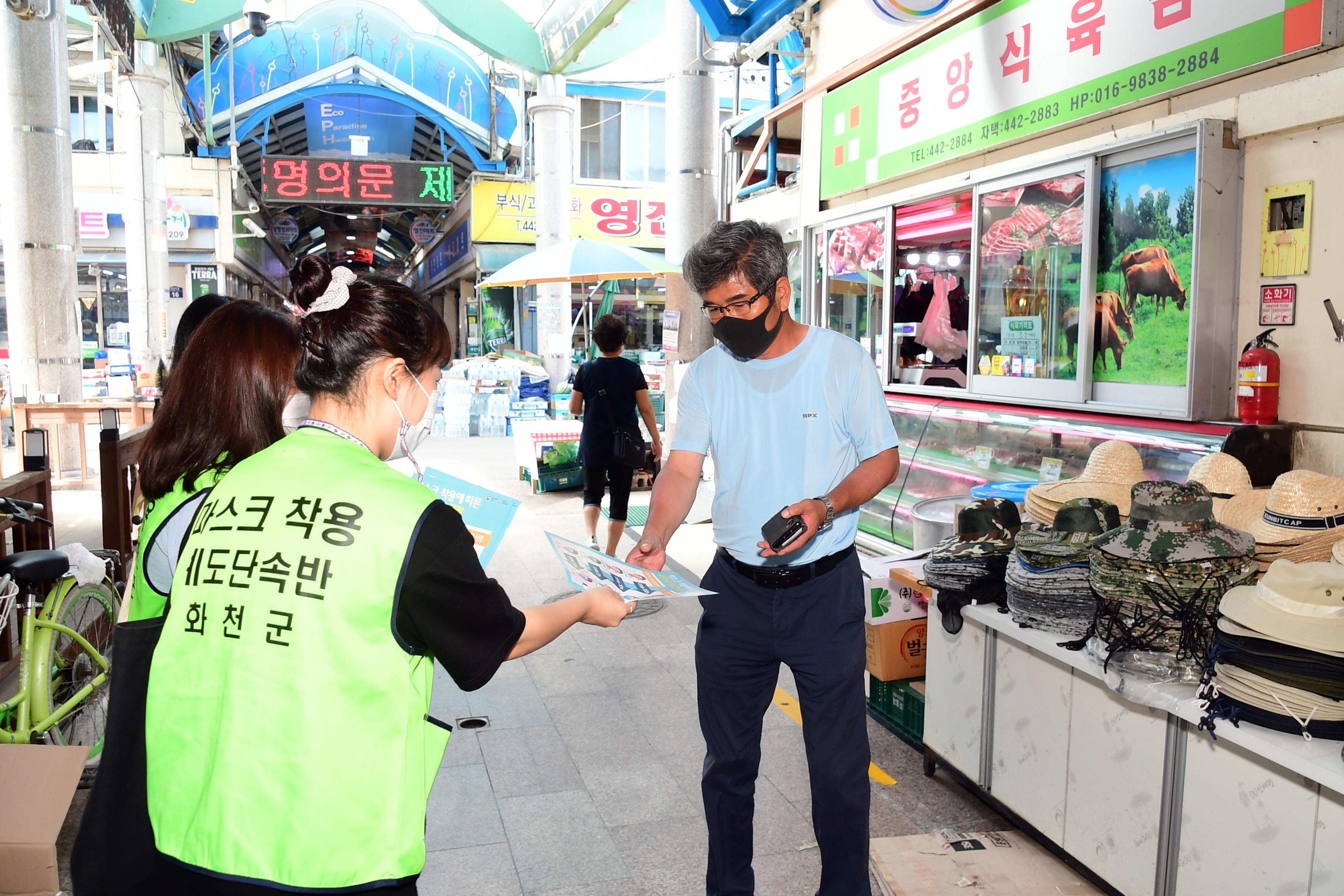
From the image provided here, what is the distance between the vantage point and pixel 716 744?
263 centimetres

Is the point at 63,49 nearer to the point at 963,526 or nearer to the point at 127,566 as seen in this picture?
the point at 127,566

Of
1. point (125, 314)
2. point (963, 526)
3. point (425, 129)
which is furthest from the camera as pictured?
point (425, 129)

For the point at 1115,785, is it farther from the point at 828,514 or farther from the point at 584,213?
the point at 584,213

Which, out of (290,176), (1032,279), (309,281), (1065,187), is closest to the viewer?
(309,281)

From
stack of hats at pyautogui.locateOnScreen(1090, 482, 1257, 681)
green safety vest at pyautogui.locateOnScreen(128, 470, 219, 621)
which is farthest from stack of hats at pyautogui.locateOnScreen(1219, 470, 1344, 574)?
green safety vest at pyautogui.locateOnScreen(128, 470, 219, 621)

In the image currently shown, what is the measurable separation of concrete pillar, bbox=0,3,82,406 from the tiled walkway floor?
752cm

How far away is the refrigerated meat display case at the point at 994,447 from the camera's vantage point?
410cm

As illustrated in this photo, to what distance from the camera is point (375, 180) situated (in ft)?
68.9

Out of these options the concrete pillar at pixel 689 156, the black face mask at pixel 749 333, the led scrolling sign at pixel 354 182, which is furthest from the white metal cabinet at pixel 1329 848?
the led scrolling sign at pixel 354 182

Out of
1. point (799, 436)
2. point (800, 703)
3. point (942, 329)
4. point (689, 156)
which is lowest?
point (800, 703)

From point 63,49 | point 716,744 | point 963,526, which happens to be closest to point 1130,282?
point 963,526

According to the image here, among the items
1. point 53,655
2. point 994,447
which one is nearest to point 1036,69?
point 994,447

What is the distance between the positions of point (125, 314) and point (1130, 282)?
87.0 feet

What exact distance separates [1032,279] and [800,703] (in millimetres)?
3396
